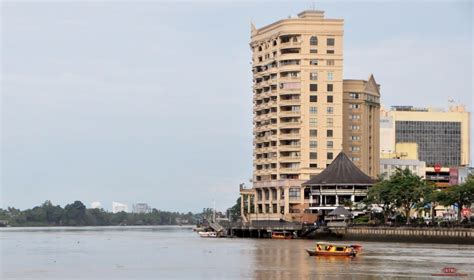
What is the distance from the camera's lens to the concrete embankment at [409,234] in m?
169

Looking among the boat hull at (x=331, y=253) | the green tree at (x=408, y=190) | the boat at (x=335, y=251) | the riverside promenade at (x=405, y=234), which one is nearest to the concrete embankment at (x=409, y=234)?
the riverside promenade at (x=405, y=234)

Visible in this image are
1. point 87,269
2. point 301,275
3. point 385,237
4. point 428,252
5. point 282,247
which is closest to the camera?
point 301,275

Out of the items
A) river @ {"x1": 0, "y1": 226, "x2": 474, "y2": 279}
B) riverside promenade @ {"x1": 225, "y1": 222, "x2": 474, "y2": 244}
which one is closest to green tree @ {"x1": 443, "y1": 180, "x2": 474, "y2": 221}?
riverside promenade @ {"x1": 225, "y1": 222, "x2": 474, "y2": 244}

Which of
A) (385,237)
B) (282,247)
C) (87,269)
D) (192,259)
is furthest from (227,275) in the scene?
(385,237)

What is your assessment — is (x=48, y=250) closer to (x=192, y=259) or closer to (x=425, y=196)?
(x=192, y=259)

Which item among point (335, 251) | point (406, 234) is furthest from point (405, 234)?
point (335, 251)

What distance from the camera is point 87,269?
117 meters

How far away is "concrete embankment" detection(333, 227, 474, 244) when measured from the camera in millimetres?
168875

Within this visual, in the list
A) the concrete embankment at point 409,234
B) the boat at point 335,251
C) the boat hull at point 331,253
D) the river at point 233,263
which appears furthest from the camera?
the concrete embankment at point 409,234

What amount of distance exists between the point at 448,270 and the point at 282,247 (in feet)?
197

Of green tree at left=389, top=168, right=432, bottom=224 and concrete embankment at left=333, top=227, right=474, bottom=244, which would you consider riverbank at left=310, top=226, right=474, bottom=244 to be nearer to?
concrete embankment at left=333, top=227, right=474, bottom=244

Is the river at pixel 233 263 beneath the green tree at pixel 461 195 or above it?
beneath

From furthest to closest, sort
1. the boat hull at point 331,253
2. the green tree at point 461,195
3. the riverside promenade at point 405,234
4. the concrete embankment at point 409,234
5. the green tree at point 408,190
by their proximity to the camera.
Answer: the green tree at point 408,190, the green tree at point 461,195, the riverside promenade at point 405,234, the concrete embankment at point 409,234, the boat hull at point 331,253

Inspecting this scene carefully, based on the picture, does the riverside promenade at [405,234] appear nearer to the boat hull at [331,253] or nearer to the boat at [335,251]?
the boat at [335,251]
